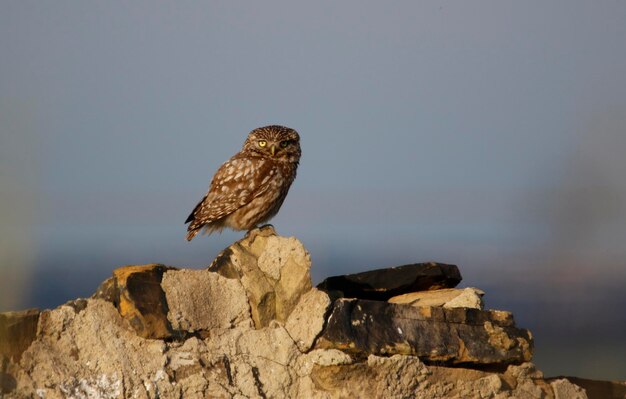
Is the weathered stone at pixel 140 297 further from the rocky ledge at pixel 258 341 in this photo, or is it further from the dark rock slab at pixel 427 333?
the dark rock slab at pixel 427 333

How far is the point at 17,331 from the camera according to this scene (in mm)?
7070

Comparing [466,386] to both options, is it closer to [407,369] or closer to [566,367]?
[407,369]

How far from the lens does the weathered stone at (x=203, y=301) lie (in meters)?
7.63

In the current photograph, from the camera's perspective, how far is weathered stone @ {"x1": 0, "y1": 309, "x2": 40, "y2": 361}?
7.00 metres

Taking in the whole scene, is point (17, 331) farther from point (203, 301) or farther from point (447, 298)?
point (447, 298)

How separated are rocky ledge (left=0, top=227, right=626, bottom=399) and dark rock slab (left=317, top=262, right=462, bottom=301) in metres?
0.05

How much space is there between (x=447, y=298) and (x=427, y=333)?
0.79m

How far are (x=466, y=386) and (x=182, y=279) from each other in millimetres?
2212

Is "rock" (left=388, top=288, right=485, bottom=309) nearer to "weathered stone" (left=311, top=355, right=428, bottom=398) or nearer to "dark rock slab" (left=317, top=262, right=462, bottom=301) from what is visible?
"dark rock slab" (left=317, top=262, right=462, bottom=301)

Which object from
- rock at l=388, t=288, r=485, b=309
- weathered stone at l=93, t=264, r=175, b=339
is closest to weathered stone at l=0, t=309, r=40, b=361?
weathered stone at l=93, t=264, r=175, b=339

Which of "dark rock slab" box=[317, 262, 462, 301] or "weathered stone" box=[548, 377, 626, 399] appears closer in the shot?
"dark rock slab" box=[317, 262, 462, 301]

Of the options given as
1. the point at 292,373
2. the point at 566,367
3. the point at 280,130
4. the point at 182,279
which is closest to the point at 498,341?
the point at 292,373

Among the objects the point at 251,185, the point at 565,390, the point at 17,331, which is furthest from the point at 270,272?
the point at 251,185

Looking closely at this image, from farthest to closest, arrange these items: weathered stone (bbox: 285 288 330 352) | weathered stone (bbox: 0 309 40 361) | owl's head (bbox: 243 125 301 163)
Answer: owl's head (bbox: 243 125 301 163)
weathered stone (bbox: 285 288 330 352)
weathered stone (bbox: 0 309 40 361)
